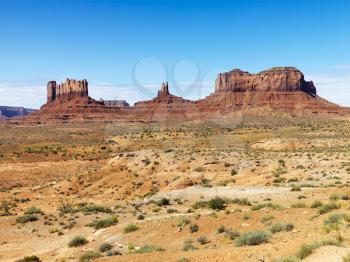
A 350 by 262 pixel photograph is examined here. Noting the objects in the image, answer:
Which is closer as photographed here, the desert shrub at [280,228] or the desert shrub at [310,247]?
the desert shrub at [310,247]

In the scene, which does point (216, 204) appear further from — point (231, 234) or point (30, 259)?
point (30, 259)

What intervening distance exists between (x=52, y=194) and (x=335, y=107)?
158942mm

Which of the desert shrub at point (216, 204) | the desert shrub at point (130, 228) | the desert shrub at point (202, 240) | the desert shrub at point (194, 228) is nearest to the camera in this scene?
the desert shrub at point (202, 240)

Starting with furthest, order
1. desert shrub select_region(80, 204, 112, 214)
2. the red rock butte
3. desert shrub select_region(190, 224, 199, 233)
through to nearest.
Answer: the red rock butte → desert shrub select_region(80, 204, 112, 214) → desert shrub select_region(190, 224, 199, 233)

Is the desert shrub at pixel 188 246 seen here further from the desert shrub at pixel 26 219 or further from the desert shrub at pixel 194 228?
the desert shrub at pixel 26 219

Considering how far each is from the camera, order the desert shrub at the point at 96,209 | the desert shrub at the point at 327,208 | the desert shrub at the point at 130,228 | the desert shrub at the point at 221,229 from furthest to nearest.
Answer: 1. the desert shrub at the point at 96,209
2. the desert shrub at the point at 130,228
3. the desert shrub at the point at 221,229
4. the desert shrub at the point at 327,208

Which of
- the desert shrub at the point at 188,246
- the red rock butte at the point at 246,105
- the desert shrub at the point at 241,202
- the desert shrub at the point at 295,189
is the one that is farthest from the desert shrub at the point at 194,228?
the red rock butte at the point at 246,105

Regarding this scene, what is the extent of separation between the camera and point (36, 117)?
628 feet

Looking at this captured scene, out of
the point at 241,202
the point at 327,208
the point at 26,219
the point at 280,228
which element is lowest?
the point at 26,219

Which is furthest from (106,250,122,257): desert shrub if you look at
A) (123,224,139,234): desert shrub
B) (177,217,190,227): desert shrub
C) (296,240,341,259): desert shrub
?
(296,240,341,259): desert shrub

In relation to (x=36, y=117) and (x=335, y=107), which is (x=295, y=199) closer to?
(x=335, y=107)

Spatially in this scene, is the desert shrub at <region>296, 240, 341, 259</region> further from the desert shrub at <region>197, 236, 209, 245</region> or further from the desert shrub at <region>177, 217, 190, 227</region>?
the desert shrub at <region>177, 217, 190, 227</region>

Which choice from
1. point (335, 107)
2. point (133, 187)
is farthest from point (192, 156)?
point (335, 107)

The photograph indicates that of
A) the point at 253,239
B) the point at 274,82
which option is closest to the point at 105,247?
the point at 253,239
